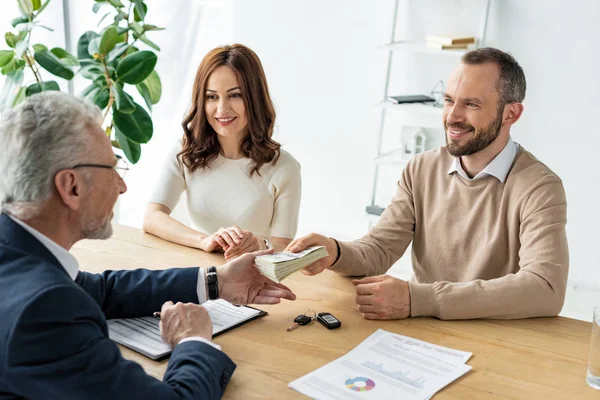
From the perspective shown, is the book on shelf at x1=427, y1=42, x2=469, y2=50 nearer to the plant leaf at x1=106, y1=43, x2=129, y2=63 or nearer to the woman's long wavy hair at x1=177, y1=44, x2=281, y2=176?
the woman's long wavy hair at x1=177, y1=44, x2=281, y2=176

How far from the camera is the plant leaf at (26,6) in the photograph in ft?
10.6

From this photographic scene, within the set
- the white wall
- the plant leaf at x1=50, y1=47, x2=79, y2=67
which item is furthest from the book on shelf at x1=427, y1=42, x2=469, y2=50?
the plant leaf at x1=50, y1=47, x2=79, y2=67

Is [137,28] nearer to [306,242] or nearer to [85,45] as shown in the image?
[85,45]

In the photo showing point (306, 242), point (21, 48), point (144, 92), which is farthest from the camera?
point (144, 92)

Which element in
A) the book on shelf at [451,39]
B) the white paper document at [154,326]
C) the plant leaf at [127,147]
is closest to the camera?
Answer: the white paper document at [154,326]

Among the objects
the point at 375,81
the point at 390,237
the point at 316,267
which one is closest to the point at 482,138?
the point at 390,237

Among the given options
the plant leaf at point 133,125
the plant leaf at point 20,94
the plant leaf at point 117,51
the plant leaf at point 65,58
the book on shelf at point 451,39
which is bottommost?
the plant leaf at point 133,125

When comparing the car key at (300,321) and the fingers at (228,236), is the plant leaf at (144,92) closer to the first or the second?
the fingers at (228,236)

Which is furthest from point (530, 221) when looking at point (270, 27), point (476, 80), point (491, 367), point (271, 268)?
point (270, 27)

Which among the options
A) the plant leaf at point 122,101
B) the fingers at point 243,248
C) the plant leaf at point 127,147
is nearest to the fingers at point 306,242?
the fingers at point 243,248

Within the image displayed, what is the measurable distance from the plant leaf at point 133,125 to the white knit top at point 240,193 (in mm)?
647

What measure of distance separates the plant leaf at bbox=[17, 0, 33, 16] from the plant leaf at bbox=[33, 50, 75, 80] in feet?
0.74

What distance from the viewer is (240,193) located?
273 cm

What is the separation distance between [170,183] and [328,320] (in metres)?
1.25
